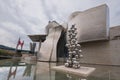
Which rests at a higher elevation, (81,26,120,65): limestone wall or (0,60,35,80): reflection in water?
(81,26,120,65): limestone wall

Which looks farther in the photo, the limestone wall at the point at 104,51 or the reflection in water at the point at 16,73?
the limestone wall at the point at 104,51

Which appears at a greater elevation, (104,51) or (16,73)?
(104,51)

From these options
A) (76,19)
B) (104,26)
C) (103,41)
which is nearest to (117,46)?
(103,41)

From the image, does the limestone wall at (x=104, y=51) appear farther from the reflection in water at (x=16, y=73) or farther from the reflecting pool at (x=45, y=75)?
the reflection in water at (x=16, y=73)

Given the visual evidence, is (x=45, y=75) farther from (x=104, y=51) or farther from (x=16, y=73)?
(x=104, y=51)

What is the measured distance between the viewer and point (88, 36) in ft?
46.7

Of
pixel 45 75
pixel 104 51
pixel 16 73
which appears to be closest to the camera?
pixel 45 75

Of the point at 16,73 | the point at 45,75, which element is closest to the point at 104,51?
the point at 45,75

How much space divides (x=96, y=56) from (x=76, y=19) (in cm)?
562

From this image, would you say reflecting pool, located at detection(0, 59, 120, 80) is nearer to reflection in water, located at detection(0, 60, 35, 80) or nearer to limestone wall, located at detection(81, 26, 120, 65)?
reflection in water, located at detection(0, 60, 35, 80)

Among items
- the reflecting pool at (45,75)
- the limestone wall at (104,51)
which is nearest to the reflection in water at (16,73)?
the reflecting pool at (45,75)

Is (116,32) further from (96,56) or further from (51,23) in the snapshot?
(51,23)

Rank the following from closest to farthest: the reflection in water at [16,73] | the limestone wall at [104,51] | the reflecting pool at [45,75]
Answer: the reflecting pool at [45,75] → the reflection in water at [16,73] → the limestone wall at [104,51]

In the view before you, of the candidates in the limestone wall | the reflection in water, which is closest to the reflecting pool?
the reflection in water
